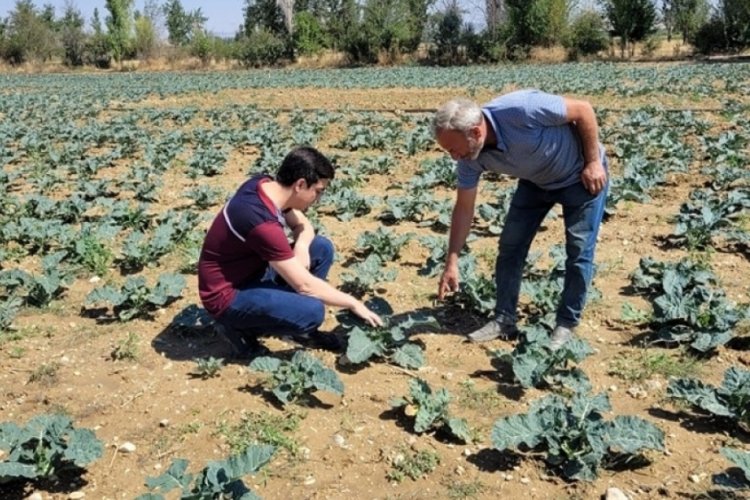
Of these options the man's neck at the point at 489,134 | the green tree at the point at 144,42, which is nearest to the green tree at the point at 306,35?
the green tree at the point at 144,42

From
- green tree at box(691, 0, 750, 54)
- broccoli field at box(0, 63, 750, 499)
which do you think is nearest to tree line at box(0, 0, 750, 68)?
green tree at box(691, 0, 750, 54)

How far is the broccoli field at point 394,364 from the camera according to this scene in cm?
334

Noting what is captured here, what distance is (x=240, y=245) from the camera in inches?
166

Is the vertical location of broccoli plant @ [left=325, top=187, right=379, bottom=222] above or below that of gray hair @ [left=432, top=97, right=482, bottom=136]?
below

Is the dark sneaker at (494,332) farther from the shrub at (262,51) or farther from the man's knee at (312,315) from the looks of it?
the shrub at (262,51)

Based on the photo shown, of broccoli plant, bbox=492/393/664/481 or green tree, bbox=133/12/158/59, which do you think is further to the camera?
green tree, bbox=133/12/158/59

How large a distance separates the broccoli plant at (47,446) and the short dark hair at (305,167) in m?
1.67

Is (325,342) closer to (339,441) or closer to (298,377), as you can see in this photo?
(298,377)

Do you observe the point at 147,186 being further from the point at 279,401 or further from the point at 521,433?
the point at 521,433

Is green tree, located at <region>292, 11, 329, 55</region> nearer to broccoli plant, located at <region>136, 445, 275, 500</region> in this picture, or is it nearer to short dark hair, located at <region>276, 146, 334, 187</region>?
short dark hair, located at <region>276, 146, 334, 187</region>

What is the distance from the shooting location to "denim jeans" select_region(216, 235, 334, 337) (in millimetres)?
4293

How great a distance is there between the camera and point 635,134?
454 inches

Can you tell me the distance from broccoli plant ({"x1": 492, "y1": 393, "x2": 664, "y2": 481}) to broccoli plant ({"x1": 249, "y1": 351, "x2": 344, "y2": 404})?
980mm

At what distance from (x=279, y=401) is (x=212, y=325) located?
1.27m
